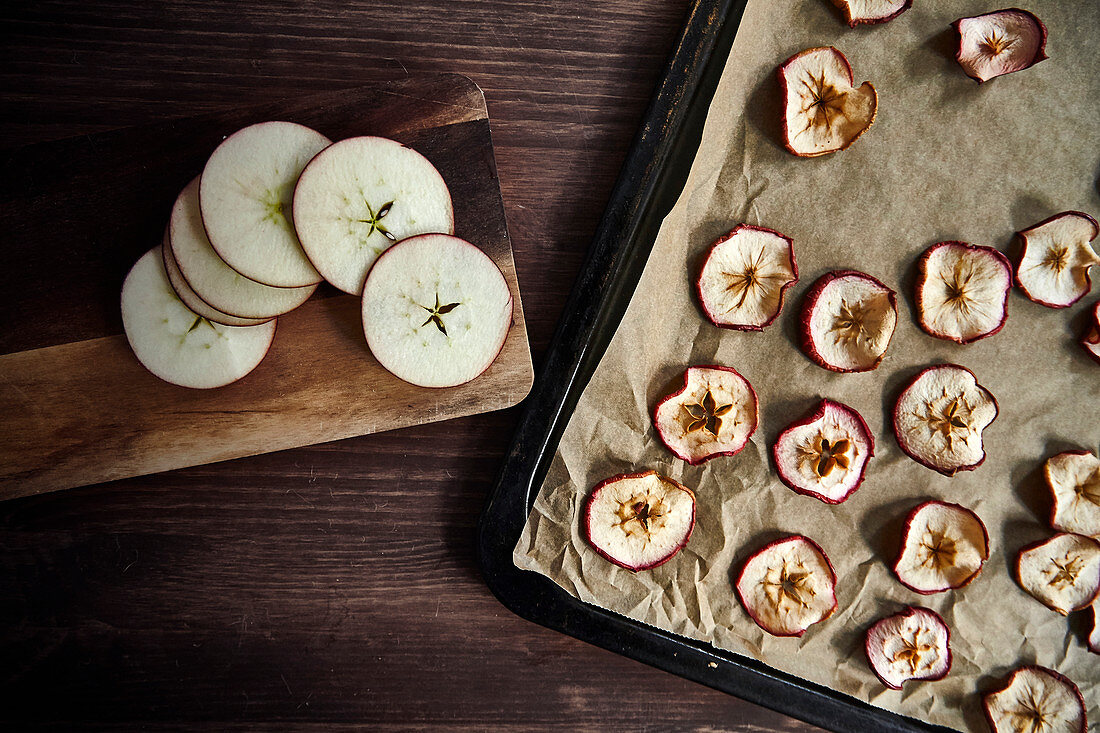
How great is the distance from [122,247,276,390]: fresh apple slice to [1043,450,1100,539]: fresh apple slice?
1585 mm

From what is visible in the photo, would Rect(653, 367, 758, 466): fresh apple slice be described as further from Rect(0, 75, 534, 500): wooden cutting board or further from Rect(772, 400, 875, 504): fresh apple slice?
Rect(0, 75, 534, 500): wooden cutting board

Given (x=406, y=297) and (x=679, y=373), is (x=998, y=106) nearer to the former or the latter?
(x=679, y=373)

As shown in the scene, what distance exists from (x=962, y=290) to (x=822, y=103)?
453 mm

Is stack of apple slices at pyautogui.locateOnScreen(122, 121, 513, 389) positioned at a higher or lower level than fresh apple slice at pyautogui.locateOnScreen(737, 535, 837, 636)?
higher

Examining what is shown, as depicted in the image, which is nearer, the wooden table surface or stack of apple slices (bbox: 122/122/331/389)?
stack of apple slices (bbox: 122/122/331/389)

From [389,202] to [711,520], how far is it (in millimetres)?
874

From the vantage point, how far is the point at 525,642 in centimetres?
123

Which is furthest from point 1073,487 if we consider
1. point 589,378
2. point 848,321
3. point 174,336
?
point 174,336

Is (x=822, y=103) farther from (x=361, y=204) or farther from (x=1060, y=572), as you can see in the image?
(x=1060, y=572)

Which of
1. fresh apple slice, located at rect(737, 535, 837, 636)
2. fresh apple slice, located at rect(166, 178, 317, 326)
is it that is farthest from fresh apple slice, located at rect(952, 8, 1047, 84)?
fresh apple slice, located at rect(166, 178, 317, 326)

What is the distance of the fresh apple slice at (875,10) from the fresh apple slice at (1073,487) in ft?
3.03

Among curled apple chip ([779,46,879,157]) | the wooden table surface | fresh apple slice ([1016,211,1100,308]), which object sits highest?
curled apple chip ([779,46,879,157])

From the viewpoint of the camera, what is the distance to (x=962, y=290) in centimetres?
112

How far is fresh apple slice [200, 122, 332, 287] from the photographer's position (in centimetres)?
104
